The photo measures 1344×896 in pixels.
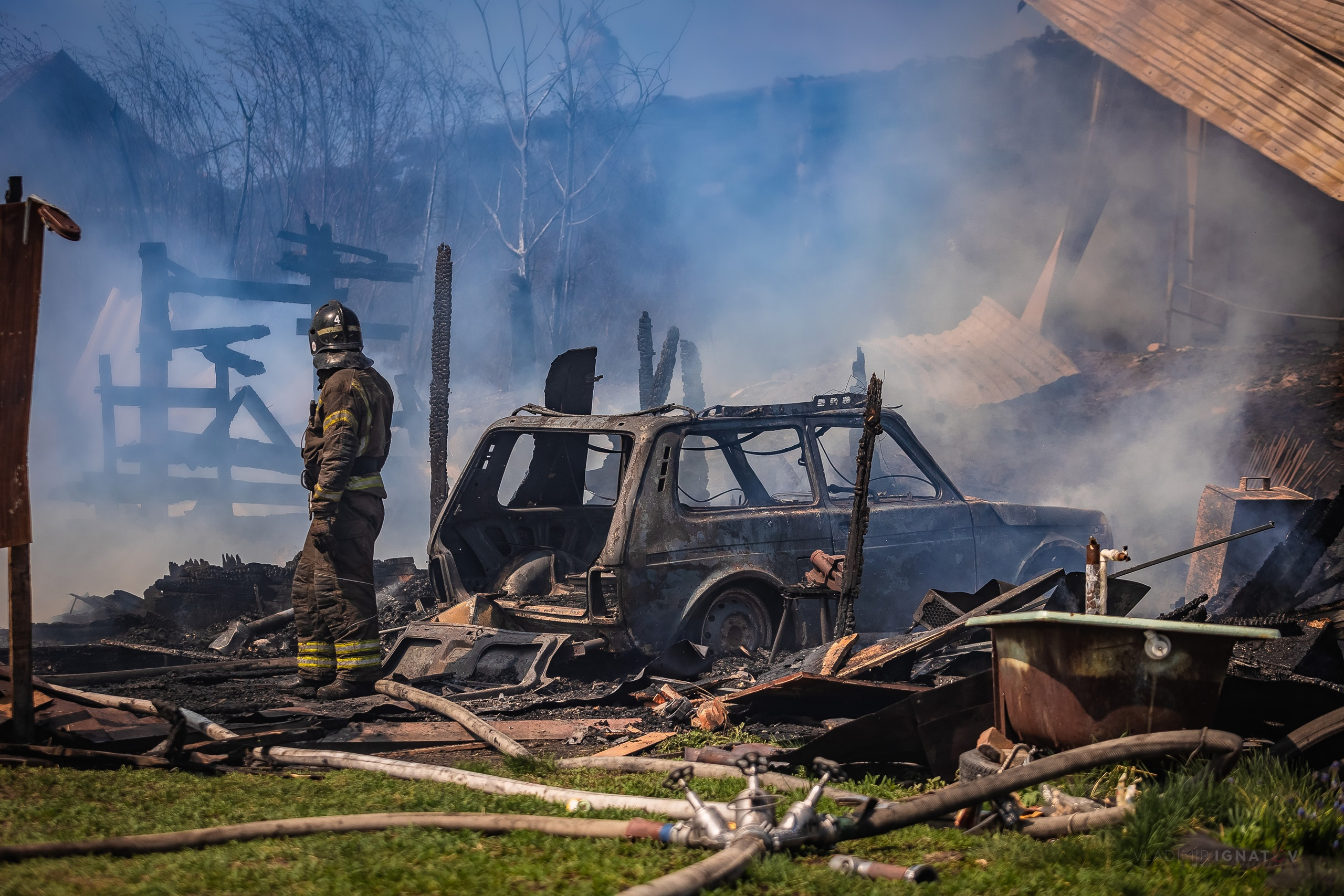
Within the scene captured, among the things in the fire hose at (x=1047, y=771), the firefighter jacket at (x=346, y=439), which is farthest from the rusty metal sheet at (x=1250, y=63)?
the firefighter jacket at (x=346, y=439)

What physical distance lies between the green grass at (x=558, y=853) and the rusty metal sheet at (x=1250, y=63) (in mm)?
8127

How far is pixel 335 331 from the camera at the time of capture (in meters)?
6.66

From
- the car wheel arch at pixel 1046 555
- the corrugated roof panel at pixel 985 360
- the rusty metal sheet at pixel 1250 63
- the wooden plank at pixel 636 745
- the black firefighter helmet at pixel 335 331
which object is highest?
the rusty metal sheet at pixel 1250 63

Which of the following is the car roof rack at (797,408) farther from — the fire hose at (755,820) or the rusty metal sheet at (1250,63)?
the rusty metal sheet at (1250,63)

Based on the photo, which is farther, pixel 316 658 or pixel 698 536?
pixel 698 536

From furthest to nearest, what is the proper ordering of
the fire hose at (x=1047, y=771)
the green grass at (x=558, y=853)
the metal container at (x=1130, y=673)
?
the metal container at (x=1130, y=673)
the fire hose at (x=1047, y=771)
the green grass at (x=558, y=853)

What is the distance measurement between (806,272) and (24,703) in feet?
105

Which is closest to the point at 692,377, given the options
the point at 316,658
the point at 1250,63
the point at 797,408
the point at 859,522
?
the point at 1250,63

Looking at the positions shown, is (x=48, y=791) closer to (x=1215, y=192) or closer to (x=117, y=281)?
(x=1215, y=192)

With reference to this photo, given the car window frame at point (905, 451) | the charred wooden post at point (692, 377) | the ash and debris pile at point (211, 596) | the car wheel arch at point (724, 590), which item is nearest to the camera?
the car wheel arch at point (724, 590)

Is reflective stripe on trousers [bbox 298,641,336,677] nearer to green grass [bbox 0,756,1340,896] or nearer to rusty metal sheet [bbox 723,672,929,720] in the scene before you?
green grass [bbox 0,756,1340,896]

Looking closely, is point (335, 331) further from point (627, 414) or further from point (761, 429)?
point (761, 429)

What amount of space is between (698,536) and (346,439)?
2382mm

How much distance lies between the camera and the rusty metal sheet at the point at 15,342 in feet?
15.4
